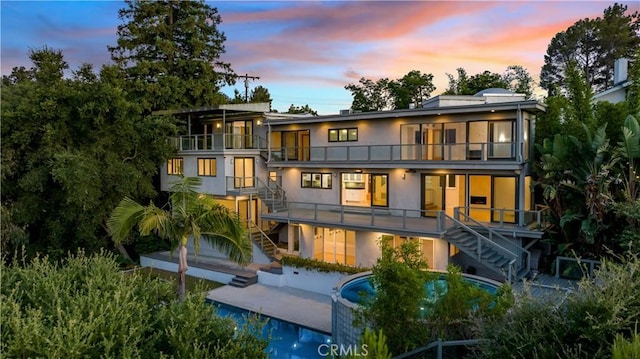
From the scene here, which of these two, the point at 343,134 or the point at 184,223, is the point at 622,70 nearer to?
the point at 343,134

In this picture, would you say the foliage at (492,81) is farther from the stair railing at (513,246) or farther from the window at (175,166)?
the window at (175,166)

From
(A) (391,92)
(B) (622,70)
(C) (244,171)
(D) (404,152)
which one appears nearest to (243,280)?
(C) (244,171)

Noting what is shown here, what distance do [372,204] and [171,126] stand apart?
43.4 feet

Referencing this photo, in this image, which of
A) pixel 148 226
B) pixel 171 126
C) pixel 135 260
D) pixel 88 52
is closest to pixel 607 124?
pixel 148 226

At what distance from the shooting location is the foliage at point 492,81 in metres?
41.0

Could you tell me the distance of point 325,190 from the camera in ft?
81.7

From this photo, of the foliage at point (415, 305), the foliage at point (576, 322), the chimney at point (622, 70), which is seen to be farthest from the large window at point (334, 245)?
the chimney at point (622, 70)

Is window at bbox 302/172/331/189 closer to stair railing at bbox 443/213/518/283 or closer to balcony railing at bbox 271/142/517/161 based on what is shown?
balcony railing at bbox 271/142/517/161

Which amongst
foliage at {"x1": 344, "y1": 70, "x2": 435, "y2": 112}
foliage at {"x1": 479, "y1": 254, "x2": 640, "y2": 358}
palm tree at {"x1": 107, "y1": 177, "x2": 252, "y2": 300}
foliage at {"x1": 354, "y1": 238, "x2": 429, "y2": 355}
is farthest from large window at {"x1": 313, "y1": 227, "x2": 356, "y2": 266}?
foliage at {"x1": 344, "y1": 70, "x2": 435, "y2": 112}

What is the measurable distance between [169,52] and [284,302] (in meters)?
24.3

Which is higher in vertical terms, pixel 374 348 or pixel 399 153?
pixel 399 153

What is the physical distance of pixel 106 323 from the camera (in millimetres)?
6621

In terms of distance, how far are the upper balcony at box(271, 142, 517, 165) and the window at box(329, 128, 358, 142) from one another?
717 millimetres

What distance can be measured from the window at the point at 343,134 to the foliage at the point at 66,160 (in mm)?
11012
